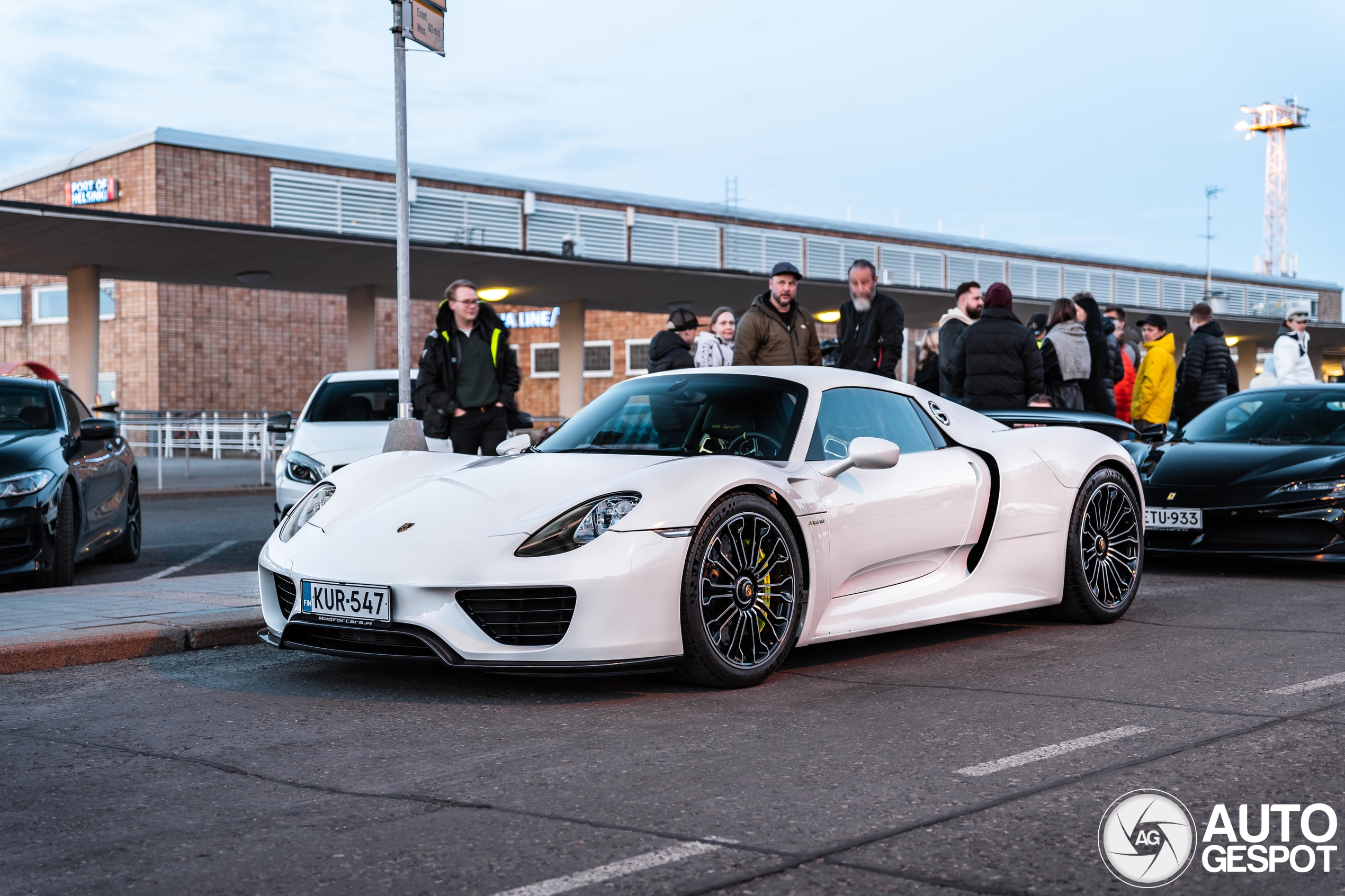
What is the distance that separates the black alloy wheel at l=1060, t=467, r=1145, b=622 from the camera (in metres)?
6.73

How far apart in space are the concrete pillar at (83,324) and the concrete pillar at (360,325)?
417cm

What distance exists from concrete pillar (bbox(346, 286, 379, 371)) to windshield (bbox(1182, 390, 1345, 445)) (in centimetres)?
1641

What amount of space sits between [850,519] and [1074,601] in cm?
172

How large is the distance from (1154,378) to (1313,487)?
13.8 feet

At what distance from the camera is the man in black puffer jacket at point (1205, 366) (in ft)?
44.8

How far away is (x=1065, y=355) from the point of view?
11164 millimetres

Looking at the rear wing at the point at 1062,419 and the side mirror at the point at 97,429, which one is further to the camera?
the side mirror at the point at 97,429

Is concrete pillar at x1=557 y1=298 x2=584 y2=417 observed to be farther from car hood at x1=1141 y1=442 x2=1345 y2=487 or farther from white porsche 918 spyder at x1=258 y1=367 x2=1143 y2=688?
white porsche 918 spyder at x1=258 y1=367 x2=1143 y2=688

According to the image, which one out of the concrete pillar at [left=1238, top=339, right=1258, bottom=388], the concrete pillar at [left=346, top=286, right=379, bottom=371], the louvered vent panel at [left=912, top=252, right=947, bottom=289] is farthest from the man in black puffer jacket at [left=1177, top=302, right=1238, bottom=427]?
the louvered vent panel at [left=912, top=252, right=947, bottom=289]

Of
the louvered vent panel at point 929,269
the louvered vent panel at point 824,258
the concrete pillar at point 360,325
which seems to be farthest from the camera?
the louvered vent panel at point 929,269

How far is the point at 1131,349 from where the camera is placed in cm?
1486

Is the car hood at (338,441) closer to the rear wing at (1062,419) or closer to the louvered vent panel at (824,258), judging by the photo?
the rear wing at (1062,419)

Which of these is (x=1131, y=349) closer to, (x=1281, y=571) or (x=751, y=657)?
(x=1281, y=571)

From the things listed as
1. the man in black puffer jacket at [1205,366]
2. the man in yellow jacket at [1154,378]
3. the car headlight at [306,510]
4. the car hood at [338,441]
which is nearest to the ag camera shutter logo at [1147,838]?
the car headlight at [306,510]
